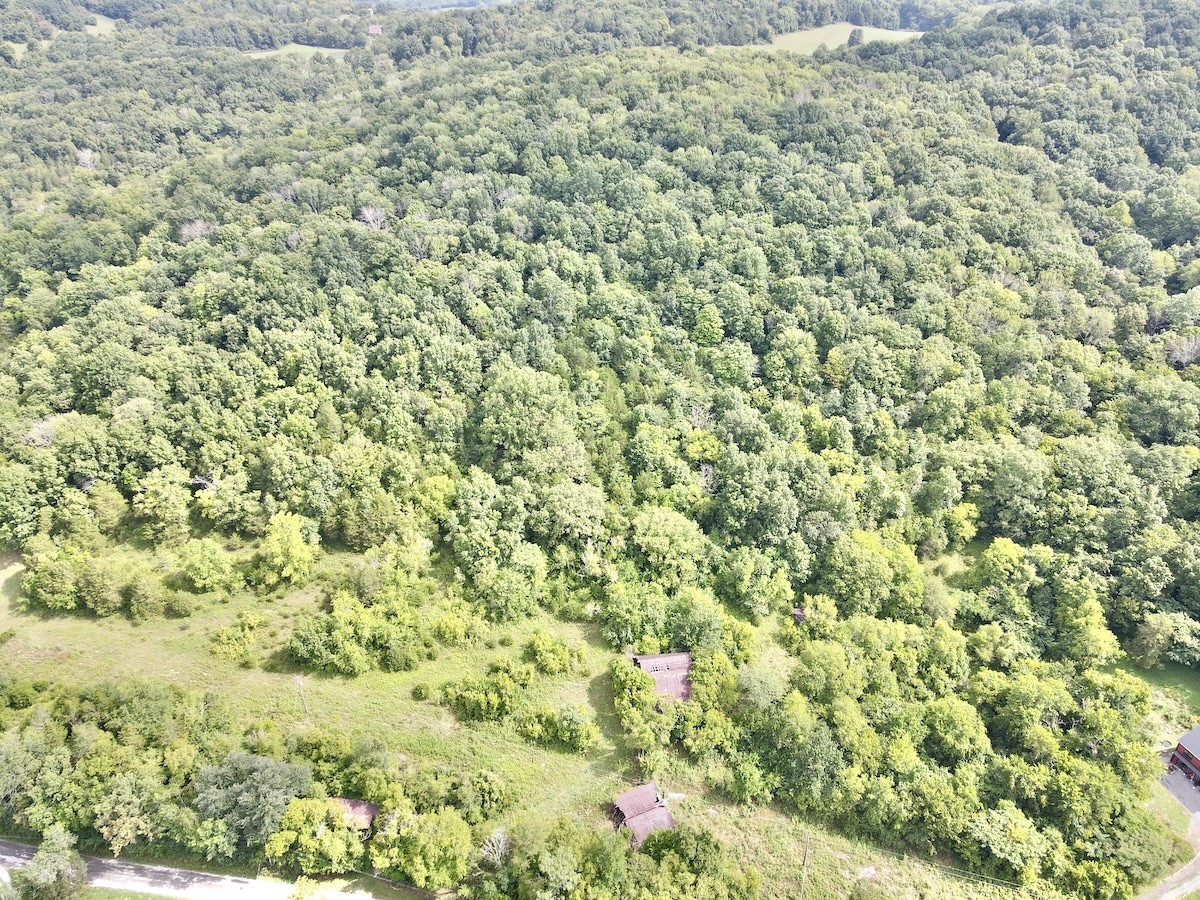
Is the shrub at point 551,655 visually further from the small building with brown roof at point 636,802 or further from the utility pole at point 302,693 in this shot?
the utility pole at point 302,693

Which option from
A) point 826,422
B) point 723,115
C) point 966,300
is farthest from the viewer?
→ point 723,115

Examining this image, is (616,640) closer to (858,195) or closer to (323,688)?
(323,688)

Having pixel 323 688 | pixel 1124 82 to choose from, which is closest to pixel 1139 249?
pixel 1124 82

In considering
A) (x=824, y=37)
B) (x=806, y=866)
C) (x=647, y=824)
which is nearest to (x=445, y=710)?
(x=647, y=824)

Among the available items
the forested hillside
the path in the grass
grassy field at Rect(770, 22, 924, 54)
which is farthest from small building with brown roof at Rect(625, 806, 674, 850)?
grassy field at Rect(770, 22, 924, 54)

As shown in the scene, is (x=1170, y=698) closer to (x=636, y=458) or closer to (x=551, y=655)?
(x=636, y=458)

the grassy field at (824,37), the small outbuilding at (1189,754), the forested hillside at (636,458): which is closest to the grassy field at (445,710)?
the forested hillside at (636,458)
